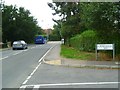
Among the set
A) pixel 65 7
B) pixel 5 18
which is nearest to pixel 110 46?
pixel 65 7

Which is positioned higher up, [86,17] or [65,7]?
[65,7]

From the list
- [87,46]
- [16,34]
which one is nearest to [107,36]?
[87,46]

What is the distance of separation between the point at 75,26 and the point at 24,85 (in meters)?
36.8

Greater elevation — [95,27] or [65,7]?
[65,7]

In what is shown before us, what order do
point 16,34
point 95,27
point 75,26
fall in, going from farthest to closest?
point 16,34 < point 75,26 < point 95,27

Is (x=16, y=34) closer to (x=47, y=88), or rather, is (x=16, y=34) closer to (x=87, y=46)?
(x=87, y=46)

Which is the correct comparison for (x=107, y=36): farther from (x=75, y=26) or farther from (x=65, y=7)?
(x=65, y=7)

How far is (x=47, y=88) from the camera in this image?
10.6m

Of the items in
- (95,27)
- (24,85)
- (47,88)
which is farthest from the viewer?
(95,27)

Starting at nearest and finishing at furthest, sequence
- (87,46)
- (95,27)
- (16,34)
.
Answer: (95,27) → (87,46) → (16,34)

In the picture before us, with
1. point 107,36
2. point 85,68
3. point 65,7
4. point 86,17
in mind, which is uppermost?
point 65,7

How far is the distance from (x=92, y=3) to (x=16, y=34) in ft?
164

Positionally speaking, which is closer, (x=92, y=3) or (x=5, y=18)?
(x=92, y=3)

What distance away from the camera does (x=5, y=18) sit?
6219 cm
